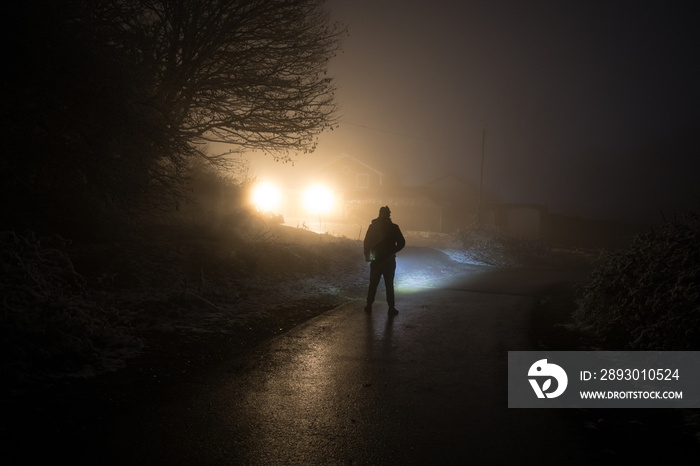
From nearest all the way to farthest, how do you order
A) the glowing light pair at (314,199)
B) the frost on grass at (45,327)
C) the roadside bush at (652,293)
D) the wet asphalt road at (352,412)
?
1. the wet asphalt road at (352,412)
2. the frost on grass at (45,327)
3. the roadside bush at (652,293)
4. the glowing light pair at (314,199)

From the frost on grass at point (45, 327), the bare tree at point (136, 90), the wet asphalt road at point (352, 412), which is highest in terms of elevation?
the bare tree at point (136, 90)

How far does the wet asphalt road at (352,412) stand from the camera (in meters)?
3.34

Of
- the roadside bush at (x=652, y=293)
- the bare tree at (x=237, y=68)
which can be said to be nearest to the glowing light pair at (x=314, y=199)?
the bare tree at (x=237, y=68)

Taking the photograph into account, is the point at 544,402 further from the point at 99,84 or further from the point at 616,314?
the point at 99,84


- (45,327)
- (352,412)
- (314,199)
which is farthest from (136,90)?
(314,199)

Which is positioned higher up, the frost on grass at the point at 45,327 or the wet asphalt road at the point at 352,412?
the frost on grass at the point at 45,327

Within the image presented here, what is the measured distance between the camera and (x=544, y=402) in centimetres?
452

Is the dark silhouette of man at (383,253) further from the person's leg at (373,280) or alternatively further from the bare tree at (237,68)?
the bare tree at (237,68)

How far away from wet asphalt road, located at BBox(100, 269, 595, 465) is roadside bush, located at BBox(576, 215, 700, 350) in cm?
152

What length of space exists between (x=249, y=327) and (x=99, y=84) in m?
4.42

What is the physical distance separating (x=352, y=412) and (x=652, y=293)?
5.16 meters

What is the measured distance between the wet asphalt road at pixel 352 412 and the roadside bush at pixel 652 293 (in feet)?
5.00

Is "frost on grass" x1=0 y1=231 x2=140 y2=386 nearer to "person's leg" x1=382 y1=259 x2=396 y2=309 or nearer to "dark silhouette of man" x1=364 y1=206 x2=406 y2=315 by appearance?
"dark silhouette of man" x1=364 y1=206 x2=406 y2=315

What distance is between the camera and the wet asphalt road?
→ 3342mm
